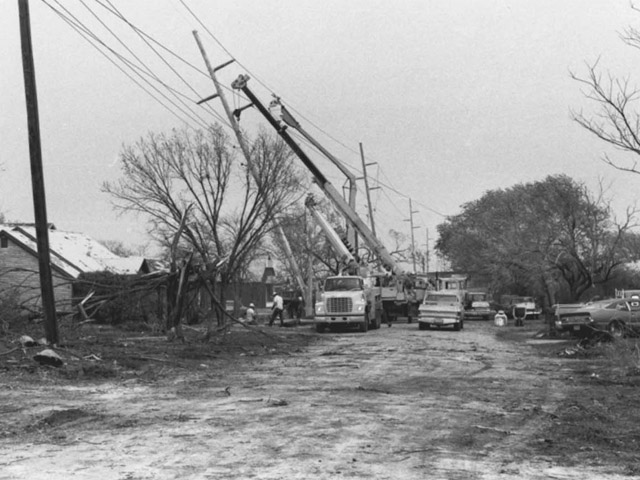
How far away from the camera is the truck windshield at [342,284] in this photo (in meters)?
33.9

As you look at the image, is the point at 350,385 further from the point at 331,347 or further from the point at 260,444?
the point at 331,347

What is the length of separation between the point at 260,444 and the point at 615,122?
923cm

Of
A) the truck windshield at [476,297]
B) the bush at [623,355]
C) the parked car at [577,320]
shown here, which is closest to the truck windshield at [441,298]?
the parked car at [577,320]

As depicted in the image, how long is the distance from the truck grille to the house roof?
1389 cm

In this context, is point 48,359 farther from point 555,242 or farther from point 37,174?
point 555,242

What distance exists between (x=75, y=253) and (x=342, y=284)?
20.6 meters

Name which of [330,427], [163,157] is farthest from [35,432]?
[163,157]

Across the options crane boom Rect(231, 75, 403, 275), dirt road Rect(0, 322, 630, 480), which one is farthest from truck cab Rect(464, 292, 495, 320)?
dirt road Rect(0, 322, 630, 480)

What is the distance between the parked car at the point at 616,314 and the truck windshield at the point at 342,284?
11.3 metres

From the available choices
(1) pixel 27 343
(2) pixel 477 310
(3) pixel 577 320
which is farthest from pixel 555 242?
(1) pixel 27 343

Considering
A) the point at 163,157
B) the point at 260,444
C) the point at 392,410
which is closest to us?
the point at 260,444

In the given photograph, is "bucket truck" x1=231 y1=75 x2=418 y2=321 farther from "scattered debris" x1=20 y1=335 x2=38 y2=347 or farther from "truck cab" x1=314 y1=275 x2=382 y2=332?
"scattered debris" x1=20 y1=335 x2=38 y2=347

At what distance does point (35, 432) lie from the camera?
9.03 metres

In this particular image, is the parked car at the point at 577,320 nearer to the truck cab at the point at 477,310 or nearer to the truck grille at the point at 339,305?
the truck grille at the point at 339,305
